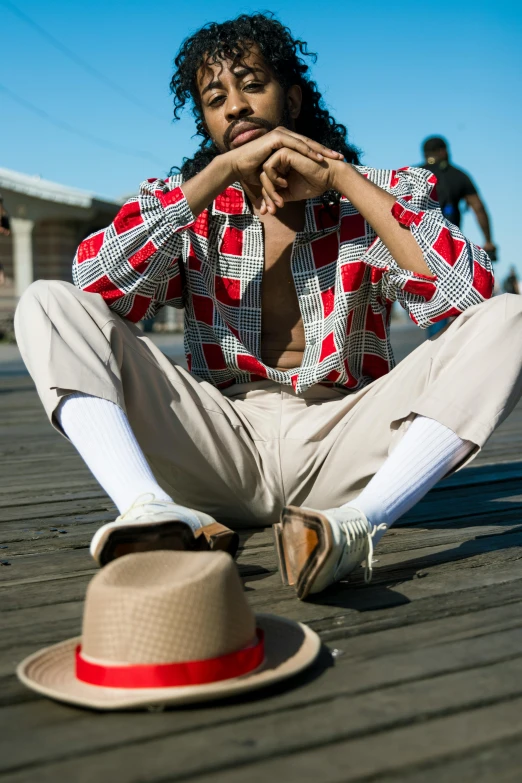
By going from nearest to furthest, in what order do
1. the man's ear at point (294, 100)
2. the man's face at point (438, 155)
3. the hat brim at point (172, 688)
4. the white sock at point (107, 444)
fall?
the hat brim at point (172, 688) < the white sock at point (107, 444) < the man's ear at point (294, 100) < the man's face at point (438, 155)

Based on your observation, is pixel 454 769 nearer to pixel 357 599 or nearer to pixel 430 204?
pixel 357 599

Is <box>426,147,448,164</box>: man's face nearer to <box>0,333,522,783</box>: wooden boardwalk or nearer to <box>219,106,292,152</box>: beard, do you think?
<box>219,106,292,152</box>: beard

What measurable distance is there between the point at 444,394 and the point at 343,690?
2.64 feet

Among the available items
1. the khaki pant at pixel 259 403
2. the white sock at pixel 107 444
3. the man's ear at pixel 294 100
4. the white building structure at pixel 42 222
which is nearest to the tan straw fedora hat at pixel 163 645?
the white sock at pixel 107 444

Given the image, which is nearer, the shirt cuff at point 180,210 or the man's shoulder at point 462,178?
the shirt cuff at point 180,210

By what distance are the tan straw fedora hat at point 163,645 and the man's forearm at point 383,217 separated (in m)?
1.12

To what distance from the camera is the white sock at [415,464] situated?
1860 millimetres

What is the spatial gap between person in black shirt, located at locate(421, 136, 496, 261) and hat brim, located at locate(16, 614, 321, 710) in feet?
18.3

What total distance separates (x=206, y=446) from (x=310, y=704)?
1084 millimetres

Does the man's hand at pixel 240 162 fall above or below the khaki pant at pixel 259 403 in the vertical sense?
above

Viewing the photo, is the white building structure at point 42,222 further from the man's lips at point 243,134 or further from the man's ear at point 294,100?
the man's lips at point 243,134

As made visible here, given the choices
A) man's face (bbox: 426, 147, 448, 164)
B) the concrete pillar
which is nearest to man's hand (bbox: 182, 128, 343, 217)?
man's face (bbox: 426, 147, 448, 164)

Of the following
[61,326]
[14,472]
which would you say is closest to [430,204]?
[61,326]

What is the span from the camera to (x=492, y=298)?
1.99m
